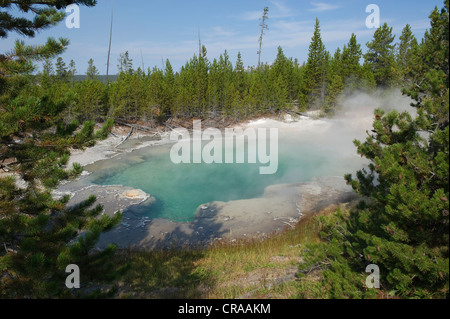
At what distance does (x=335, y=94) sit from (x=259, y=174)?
25.6m

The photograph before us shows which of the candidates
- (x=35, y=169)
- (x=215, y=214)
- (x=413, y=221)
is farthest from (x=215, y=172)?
(x=413, y=221)

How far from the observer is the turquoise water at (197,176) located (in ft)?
56.0

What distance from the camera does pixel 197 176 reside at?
22031 mm

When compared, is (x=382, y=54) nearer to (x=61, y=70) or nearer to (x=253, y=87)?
(x=253, y=87)

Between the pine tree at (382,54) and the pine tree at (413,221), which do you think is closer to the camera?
the pine tree at (413,221)

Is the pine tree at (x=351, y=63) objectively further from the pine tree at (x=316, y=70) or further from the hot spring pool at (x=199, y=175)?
the hot spring pool at (x=199, y=175)

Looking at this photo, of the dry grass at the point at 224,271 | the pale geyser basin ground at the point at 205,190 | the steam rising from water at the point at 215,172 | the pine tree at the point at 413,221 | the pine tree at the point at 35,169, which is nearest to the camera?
the pine tree at the point at 413,221

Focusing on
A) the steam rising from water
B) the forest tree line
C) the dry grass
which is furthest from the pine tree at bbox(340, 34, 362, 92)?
the dry grass

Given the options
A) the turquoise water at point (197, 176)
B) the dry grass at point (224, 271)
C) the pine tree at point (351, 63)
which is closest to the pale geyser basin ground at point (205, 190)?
the turquoise water at point (197, 176)

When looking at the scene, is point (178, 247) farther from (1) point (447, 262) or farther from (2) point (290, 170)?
(2) point (290, 170)

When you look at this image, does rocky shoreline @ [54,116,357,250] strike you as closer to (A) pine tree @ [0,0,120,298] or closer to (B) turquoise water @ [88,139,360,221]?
(B) turquoise water @ [88,139,360,221]

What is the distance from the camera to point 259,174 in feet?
70.6

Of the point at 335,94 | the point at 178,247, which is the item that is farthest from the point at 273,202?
the point at 335,94

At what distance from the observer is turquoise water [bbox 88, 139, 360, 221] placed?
17.1 m
